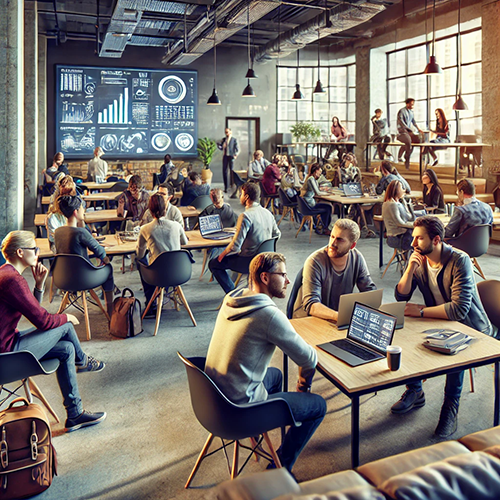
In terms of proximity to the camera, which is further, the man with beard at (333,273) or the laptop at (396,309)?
the man with beard at (333,273)

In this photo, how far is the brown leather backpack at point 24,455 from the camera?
2496mm

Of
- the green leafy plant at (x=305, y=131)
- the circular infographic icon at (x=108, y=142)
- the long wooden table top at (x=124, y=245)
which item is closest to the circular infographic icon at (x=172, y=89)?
the circular infographic icon at (x=108, y=142)

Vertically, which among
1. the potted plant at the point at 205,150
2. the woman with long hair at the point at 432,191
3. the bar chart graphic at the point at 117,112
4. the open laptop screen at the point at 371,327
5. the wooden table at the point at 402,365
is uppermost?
the bar chart graphic at the point at 117,112

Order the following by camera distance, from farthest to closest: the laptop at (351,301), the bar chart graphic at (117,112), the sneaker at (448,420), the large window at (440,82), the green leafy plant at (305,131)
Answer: the green leafy plant at (305,131)
the bar chart graphic at (117,112)
the large window at (440,82)
the sneaker at (448,420)
the laptop at (351,301)

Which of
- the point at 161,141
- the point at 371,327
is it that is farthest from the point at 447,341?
the point at 161,141

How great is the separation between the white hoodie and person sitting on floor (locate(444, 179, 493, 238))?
4201 mm

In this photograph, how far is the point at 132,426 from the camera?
3.26 metres

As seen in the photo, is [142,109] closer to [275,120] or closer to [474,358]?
[275,120]

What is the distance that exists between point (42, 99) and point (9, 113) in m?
9.41

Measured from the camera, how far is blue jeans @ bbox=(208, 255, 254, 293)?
17.6 ft

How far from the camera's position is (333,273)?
11.1 ft

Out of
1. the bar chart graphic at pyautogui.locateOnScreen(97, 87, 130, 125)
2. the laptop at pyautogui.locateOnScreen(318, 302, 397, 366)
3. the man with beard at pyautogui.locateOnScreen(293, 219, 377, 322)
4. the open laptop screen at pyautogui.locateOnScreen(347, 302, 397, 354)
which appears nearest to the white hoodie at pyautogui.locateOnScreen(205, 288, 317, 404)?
the laptop at pyautogui.locateOnScreen(318, 302, 397, 366)

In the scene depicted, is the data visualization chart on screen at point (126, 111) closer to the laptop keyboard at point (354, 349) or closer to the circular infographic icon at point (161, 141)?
the circular infographic icon at point (161, 141)

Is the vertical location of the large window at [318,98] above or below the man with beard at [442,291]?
above
